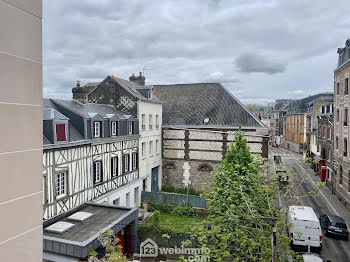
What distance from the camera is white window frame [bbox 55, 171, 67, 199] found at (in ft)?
42.2

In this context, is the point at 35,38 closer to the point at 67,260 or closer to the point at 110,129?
the point at 67,260

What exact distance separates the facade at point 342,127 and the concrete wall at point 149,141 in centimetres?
1527

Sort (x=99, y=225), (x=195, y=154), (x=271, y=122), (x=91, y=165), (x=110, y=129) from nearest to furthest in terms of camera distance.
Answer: (x=99, y=225) → (x=91, y=165) → (x=110, y=129) → (x=195, y=154) → (x=271, y=122)

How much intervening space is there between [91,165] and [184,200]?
26.8ft

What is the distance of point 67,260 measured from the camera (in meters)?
9.89

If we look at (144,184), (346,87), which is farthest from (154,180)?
(346,87)

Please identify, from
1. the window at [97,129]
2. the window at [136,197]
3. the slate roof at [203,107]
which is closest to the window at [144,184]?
the window at [136,197]

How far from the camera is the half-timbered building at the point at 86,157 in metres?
12.4

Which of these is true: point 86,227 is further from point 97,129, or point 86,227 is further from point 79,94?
point 79,94

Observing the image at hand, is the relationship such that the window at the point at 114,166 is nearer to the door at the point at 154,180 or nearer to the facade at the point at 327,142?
the door at the point at 154,180

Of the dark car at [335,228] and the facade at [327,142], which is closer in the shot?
the dark car at [335,228]

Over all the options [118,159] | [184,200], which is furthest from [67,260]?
[184,200]

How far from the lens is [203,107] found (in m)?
25.7

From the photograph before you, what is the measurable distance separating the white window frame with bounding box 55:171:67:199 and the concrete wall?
805cm
